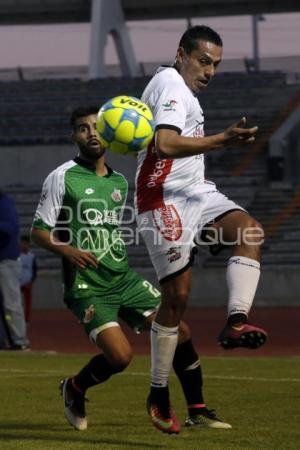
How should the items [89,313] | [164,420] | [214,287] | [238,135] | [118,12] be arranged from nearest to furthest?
[238,135] < [164,420] < [89,313] < [214,287] < [118,12]

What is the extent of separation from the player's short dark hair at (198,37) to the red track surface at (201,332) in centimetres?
1065

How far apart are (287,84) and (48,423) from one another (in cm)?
3314

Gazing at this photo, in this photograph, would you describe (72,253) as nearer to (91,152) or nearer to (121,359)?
(121,359)

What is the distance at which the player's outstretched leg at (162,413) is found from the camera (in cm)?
809

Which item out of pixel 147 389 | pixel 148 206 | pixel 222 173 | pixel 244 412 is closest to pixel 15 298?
pixel 147 389

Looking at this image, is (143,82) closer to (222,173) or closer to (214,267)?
(222,173)

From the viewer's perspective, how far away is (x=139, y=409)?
10070 mm

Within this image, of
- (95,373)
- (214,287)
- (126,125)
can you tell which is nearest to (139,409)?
(95,373)

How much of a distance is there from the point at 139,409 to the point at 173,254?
2.33m

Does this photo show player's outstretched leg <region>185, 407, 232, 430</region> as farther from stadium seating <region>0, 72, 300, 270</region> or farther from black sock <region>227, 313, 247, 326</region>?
stadium seating <region>0, 72, 300, 270</region>

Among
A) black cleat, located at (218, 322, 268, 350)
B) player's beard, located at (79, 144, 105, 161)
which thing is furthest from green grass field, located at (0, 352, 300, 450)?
player's beard, located at (79, 144, 105, 161)

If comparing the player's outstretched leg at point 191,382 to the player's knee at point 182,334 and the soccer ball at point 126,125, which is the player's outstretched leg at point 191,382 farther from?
the soccer ball at point 126,125

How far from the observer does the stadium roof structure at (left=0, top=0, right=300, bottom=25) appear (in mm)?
45812

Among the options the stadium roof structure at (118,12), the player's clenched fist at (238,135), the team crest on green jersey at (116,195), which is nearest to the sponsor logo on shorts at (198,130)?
the player's clenched fist at (238,135)
